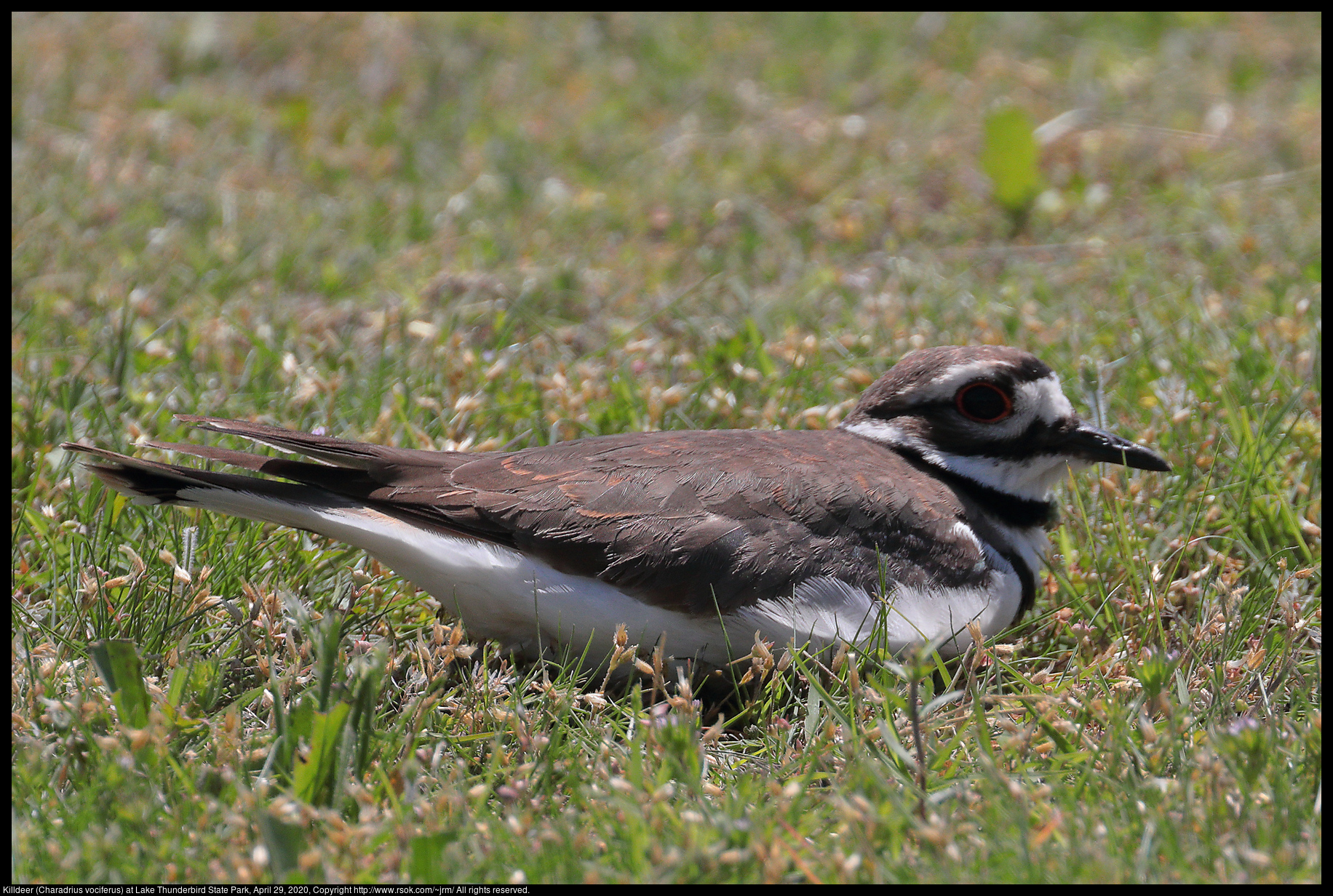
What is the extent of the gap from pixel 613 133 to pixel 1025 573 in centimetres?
558

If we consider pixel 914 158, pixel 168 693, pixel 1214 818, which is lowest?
pixel 1214 818

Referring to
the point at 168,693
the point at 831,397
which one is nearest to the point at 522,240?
the point at 831,397

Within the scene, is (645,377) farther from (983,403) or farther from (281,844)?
(281,844)

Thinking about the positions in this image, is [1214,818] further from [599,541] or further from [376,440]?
A: [376,440]

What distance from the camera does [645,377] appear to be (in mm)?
5543

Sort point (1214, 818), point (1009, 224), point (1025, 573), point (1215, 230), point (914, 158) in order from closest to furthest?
point (1214, 818), point (1025, 573), point (1215, 230), point (1009, 224), point (914, 158)

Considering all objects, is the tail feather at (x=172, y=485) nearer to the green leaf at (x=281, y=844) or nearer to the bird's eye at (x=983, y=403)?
the green leaf at (x=281, y=844)

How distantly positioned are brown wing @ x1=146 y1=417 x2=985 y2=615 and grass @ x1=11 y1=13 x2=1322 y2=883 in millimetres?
339

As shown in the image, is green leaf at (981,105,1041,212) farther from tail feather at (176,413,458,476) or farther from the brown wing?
tail feather at (176,413,458,476)

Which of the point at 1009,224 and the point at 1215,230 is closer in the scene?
the point at 1215,230

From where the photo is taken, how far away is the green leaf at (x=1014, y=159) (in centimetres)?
725

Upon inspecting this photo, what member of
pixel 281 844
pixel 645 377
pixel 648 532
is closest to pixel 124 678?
pixel 281 844

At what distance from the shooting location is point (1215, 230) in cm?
689

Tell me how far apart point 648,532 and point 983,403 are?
1351 millimetres
